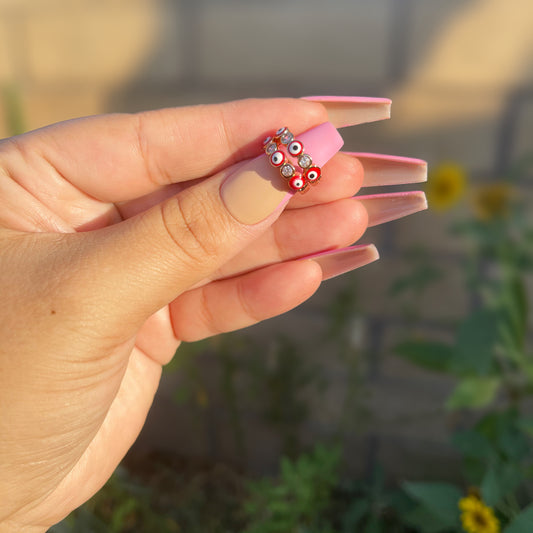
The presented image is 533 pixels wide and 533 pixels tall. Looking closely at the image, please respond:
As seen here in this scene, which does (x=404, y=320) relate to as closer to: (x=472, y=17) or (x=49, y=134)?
(x=472, y=17)

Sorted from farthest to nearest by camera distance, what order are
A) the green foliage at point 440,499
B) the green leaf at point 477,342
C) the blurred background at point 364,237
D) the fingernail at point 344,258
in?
1. the blurred background at point 364,237
2. the green leaf at point 477,342
3. the green foliage at point 440,499
4. the fingernail at point 344,258

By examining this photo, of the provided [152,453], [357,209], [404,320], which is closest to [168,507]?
[152,453]

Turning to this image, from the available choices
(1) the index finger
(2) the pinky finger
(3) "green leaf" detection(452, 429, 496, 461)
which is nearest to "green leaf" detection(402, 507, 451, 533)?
(3) "green leaf" detection(452, 429, 496, 461)

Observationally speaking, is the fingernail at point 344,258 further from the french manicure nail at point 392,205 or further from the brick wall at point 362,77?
the brick wall at point 362,77

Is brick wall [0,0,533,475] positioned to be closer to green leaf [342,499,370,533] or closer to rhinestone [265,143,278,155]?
green leaf [342,499,370,533]

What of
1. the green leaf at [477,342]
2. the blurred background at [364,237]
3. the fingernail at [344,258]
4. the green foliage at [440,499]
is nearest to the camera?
the fingernail at [344,258]

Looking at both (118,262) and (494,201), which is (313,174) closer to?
(118,262)

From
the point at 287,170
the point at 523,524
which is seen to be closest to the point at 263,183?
the point at 287,170

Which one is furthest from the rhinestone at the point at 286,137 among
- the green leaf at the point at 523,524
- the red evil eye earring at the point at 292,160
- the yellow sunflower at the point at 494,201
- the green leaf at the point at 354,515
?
the green leaf at the point at 354,515
